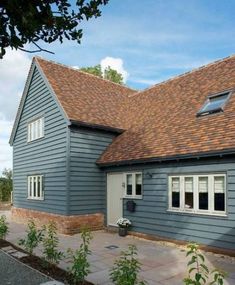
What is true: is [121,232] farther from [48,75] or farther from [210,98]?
[48,75]

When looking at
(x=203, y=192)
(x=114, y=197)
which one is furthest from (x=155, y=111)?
(x=203, y=192)

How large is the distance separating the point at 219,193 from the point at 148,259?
292 cm

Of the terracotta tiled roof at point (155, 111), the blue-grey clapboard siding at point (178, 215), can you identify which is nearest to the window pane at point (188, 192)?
the blue-grey clapboard siding at point (178, 215)

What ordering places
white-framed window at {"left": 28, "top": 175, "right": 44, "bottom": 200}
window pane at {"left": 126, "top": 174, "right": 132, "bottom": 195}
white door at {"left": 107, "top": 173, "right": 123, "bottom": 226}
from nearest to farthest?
1. window pane at {"left": 126, "top": 174, "right": 132, "bottom": 195}
2. white door at {"left": 107, "top": 173, "right": 123, "bottom": 226}
3. white-framed window at {"left": 28, "top": 175, "right": 44, "bottom": 200}

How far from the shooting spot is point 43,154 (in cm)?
1748

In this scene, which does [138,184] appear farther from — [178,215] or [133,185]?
[178,215]

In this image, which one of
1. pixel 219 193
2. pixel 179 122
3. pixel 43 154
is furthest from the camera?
pixel 43 154

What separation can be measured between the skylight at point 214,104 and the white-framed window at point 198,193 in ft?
8.73

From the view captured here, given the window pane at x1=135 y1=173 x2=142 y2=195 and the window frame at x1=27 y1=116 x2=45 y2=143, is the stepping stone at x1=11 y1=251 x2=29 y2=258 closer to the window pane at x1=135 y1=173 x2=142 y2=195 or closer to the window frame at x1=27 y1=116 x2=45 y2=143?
the window pane at x1=135 y1=173 x2=142 y2=195

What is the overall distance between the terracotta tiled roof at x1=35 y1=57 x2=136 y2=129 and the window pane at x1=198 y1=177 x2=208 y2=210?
6140mm

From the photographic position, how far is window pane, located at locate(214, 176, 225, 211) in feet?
34.8

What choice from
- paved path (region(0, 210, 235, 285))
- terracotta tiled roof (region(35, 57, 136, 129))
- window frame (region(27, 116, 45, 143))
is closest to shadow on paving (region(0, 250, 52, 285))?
paved path (region(0, 210, 235, 285))

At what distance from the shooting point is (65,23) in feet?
18.4

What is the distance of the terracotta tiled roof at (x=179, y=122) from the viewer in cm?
1156
